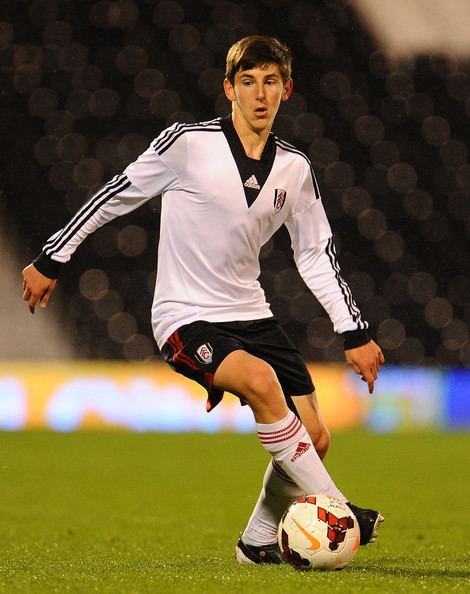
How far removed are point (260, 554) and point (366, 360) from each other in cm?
85

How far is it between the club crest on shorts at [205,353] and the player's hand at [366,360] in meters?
0.57

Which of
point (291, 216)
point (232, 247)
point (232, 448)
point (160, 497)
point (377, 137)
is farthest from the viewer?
point (377, 137)

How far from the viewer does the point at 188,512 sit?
7.35 m

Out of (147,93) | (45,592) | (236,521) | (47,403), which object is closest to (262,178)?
(45,592)

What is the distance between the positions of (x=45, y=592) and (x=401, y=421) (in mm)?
14361

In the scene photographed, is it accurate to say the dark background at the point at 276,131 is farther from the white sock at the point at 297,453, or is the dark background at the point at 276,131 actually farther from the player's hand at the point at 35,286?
the white sock at the point at 297,453

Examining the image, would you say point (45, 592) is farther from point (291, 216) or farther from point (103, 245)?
point (103, 245)

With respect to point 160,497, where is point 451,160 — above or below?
above

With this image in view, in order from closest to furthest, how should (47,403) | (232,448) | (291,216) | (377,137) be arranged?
(291,216)
(232,448)
(47,403)
(377,137)

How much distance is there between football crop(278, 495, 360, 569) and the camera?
3666 mm

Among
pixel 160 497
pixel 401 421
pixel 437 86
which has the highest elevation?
pixel 437 86

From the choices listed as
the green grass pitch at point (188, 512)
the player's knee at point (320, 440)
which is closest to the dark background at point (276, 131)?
the green grass pitch at point (188, 512)

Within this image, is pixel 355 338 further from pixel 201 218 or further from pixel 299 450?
pixel 201 218

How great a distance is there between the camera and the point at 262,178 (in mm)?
4117
